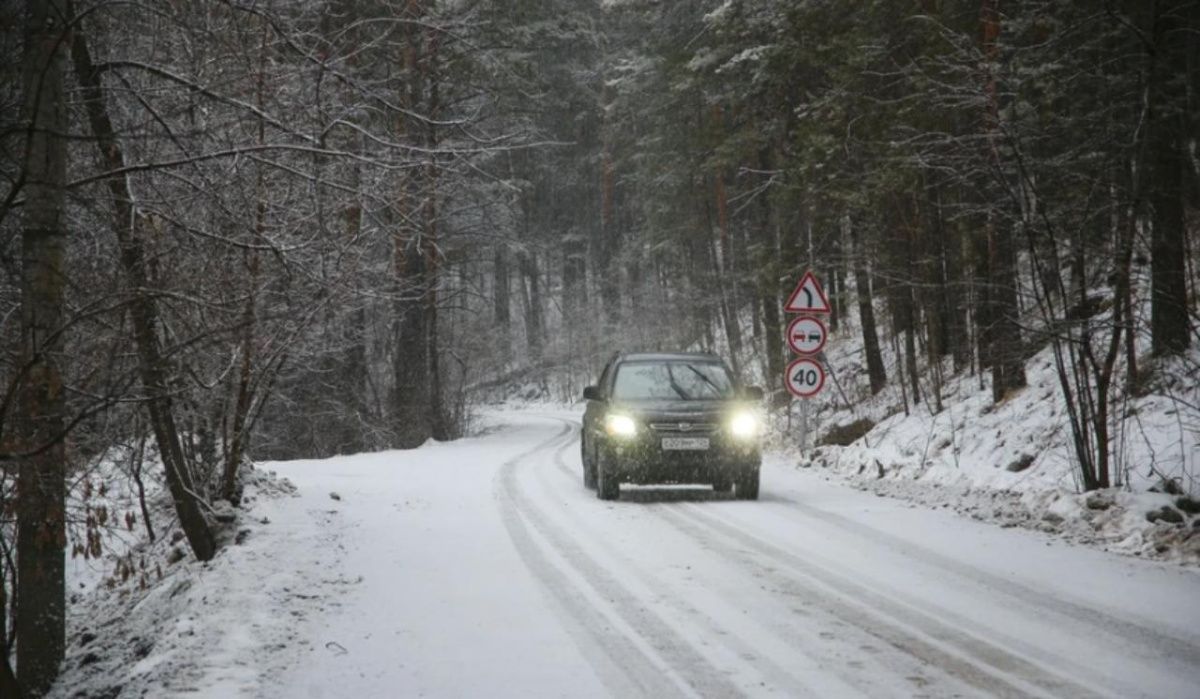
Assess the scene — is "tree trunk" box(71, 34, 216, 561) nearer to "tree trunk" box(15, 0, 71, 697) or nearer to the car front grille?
"tree trunk" box(15, 0, 71, 697)

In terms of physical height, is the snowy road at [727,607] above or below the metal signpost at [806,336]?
below

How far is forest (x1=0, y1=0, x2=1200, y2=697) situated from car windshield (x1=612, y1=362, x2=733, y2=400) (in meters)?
3.36

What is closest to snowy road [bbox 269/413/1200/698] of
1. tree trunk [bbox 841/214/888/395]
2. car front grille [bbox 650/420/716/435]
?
car front grille [bbox 650/420/716/435]

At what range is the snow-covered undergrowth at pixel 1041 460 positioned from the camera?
9312 millimetres

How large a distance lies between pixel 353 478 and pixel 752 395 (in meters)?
5.99

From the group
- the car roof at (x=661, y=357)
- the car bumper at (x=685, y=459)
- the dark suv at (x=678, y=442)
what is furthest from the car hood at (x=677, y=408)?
the car roof at (x=661, y=357)

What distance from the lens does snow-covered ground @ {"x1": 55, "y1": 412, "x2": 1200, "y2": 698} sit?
5316mm

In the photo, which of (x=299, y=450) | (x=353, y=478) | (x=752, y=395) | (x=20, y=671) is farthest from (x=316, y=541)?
(x=299, y=450)

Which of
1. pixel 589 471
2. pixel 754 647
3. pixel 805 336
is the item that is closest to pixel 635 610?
pixel 754 647

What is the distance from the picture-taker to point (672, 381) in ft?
45.1

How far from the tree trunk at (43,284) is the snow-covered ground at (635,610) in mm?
1097

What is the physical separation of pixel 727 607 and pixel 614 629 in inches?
37.7

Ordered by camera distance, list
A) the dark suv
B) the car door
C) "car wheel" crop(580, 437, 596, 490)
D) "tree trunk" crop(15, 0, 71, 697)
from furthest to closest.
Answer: "car wheel" crop(580, 437, 596, 490) → the car door → the dark suv → "tree trunk" crop(15, 0, 71, 697)

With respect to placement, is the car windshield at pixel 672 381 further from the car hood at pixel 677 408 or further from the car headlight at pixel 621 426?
the car headlight at pixel 621 426
